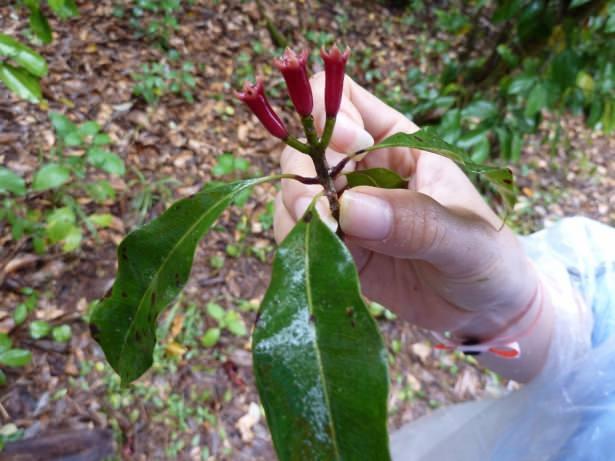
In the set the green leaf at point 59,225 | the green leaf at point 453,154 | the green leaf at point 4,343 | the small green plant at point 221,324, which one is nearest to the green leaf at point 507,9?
the green leaf at point 453,154

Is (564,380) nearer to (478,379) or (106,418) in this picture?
(478,379)

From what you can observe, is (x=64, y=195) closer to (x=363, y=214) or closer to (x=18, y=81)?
(x=18, y=81)

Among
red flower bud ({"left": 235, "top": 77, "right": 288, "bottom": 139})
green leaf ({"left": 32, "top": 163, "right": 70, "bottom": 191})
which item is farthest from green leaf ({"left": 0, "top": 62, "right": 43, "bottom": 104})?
red flower bud ({"left": 235, "top": 77, "right": 288, "bottom": 139})

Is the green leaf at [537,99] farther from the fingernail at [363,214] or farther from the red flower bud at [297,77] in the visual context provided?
the red flower bud at [297,77]

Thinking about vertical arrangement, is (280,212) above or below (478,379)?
above

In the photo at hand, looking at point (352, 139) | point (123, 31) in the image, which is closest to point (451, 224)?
point (352, 139)

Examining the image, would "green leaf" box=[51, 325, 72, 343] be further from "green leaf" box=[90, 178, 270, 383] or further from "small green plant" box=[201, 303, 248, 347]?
"green leaf" box=[90, 178, 270, 383]

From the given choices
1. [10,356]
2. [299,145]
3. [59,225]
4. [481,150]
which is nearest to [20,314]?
[10,356]
